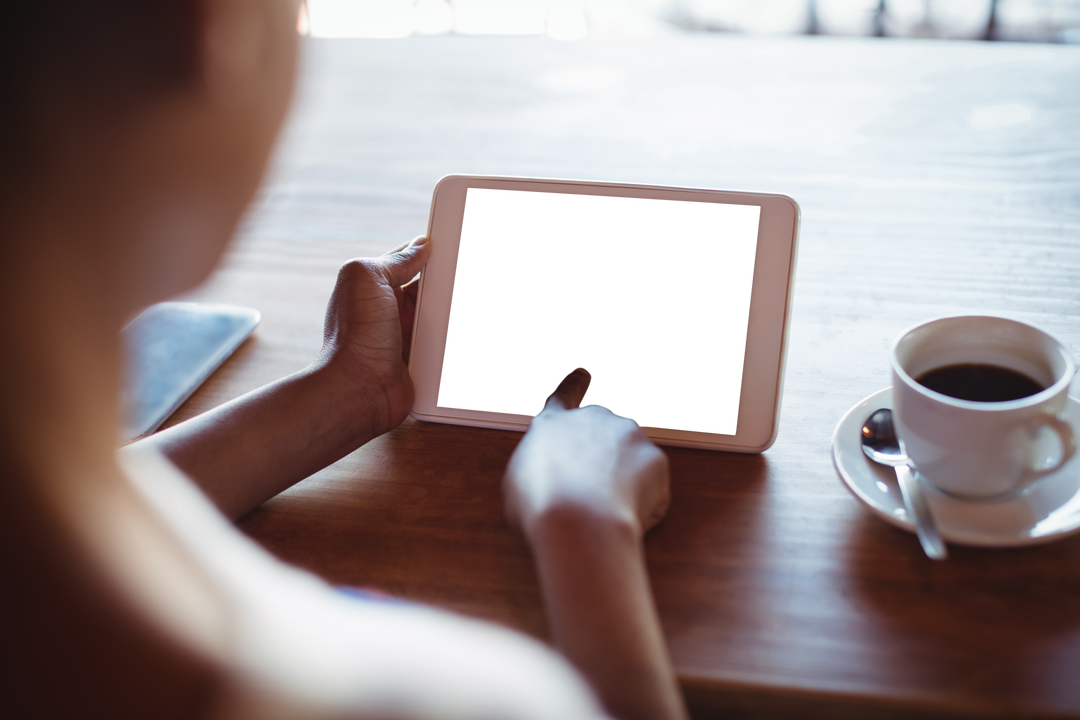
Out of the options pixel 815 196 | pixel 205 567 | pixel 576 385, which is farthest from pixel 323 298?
pixel 815 196

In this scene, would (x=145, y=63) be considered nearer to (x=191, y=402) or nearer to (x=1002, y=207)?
(x=191, y=402)

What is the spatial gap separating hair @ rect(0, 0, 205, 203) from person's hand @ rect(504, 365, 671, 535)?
397mm

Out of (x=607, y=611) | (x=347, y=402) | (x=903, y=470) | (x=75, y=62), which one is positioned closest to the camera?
(x=75, y=62)

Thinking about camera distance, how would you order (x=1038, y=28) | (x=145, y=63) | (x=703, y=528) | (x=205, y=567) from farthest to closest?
(x=1038, y=28) → (x=703, y=528) → (x=205, y=567) → (x=145, y=63)

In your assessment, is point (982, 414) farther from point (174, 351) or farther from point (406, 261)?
point (174, 351)

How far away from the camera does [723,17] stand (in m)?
2.47

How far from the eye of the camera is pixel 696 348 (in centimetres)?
74

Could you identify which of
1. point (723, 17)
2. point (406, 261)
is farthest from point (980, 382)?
point (723, 17)

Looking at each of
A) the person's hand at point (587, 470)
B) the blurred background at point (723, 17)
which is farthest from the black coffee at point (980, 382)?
the blurred background at point (723, 17)

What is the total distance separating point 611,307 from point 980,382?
334 mm

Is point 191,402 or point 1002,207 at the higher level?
point 1002,207

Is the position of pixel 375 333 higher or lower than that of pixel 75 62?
lower

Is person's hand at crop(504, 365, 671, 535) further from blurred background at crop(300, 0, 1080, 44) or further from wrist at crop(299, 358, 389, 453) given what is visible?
blurred background at crop(300, 0, 1080, 44)

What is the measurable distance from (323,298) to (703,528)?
0.61 meters
